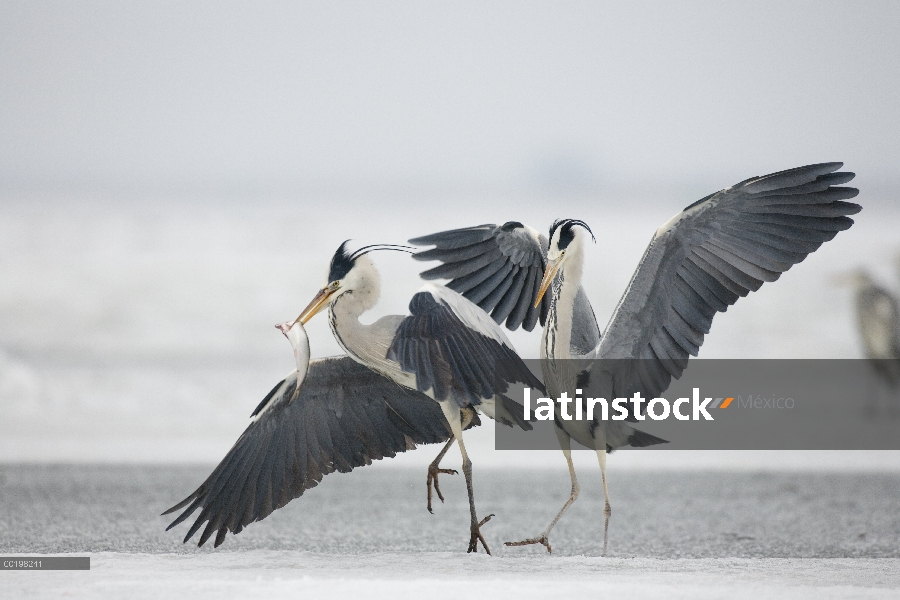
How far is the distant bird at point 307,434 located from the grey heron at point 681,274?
72 cm

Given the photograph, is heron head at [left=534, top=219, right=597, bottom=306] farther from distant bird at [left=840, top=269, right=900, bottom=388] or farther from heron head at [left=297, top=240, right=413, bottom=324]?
distant bird at [left=840, top=269, right=900, bottom=388]

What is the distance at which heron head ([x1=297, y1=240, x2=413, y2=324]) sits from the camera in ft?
15.8

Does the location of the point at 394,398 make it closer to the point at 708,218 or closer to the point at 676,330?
the point at 676,330

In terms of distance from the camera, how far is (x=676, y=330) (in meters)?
4.69

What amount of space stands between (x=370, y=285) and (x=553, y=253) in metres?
0.90

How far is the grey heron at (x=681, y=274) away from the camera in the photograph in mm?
4570

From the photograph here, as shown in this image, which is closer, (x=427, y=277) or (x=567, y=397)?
(x=567, y=397)

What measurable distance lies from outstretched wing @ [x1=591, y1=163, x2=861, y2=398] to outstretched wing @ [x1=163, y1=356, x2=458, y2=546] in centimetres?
120

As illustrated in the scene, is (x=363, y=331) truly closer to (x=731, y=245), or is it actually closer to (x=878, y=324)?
(x=731, y=245)

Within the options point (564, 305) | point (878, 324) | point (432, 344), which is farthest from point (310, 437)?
point (878, 324)

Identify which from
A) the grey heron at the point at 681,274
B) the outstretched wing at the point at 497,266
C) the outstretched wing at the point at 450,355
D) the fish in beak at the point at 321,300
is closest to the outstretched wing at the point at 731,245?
the grey heron at the point at 681,274

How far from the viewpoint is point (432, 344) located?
4.41m

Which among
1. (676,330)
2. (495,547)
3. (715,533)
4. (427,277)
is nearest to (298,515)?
(495,547)

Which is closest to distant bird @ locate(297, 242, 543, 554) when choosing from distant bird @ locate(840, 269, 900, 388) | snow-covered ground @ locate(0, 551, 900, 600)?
snow-covered ground @ locate(0, 551, 900, 600)
